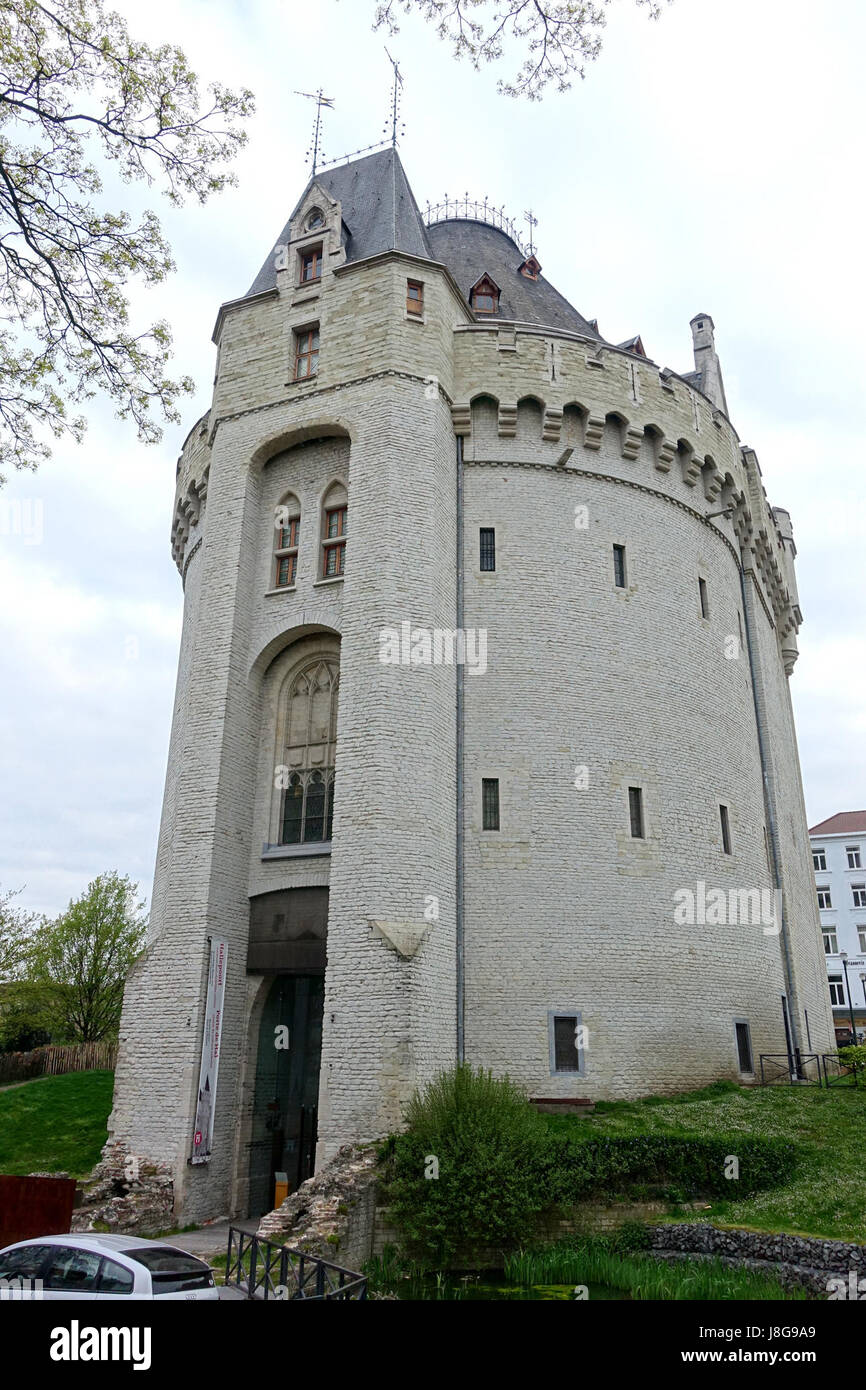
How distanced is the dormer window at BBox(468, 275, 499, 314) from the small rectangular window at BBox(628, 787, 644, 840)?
13917 millimetres

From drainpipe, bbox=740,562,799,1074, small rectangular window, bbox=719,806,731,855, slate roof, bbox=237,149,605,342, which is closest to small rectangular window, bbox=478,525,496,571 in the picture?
slate roof, bbox=237,149,605,342

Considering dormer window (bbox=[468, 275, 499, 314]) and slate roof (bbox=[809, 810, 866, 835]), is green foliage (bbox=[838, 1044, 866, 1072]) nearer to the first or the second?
dormer window (bbox=[468, 275, 499, 314])

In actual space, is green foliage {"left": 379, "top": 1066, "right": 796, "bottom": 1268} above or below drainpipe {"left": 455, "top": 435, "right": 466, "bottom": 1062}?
below

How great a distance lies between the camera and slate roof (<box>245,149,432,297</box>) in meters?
23.4

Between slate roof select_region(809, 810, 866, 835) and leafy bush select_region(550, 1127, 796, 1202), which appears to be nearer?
leafy bush select_region(550, 1127, 796, 1202)

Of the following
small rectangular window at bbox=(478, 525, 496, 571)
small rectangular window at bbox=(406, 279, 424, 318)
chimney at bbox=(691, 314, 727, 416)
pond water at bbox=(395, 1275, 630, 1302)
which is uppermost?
chimney at bbox=(691, 314, 727, 416)

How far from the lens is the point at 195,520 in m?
27.2

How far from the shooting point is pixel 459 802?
2027 centimetres

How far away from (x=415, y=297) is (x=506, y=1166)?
1827 cm

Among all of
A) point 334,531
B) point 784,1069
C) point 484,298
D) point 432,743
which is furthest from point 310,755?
point 484,298

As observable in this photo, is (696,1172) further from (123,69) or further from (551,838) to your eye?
(123,69)

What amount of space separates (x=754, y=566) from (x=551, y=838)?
1269 centimetres

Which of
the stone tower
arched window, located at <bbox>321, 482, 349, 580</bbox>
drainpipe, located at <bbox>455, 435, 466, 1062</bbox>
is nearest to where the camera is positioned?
the stone tower
